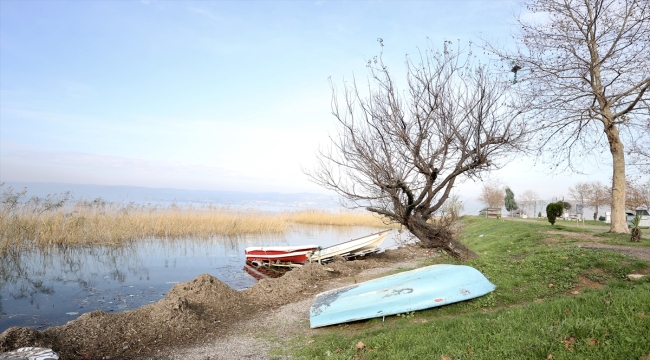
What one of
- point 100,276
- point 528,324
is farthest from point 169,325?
point 100,276

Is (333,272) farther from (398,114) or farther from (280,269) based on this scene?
(398,114)

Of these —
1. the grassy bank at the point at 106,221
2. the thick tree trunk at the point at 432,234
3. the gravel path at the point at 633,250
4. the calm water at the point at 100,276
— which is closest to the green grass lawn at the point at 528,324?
the gravel path at the point at 633,250

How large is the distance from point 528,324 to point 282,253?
425 inches

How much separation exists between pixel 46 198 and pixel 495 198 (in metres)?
41.8

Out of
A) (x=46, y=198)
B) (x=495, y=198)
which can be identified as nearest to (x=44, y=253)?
(x=46, y=198)

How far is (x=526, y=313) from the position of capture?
16.1ft

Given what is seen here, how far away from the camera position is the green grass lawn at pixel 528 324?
381 centimetres

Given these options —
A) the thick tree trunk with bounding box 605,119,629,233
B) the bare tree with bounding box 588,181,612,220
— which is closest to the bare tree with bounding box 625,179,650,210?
the bare tree with bounding box 588,181,612,220

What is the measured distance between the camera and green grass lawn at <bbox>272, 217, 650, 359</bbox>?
3.81 metres

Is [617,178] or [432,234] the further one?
[617,178]

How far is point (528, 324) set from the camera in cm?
449

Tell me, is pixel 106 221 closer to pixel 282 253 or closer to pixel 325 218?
pixel 282 253

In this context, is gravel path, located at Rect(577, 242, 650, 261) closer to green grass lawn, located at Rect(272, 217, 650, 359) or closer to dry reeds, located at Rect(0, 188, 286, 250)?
green grass lawn, located at Rect(272, 217, 650, 359)

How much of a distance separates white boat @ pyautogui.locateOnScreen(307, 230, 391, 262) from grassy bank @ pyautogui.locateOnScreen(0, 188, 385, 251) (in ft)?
28.5
